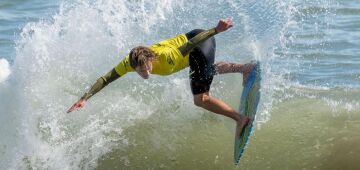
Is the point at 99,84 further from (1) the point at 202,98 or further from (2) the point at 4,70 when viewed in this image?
(2) the point at 4,70

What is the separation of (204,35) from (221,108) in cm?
81

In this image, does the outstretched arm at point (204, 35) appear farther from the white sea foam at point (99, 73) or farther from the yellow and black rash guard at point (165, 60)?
the white sea foam at point (99, 73)

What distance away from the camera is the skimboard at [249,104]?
6.57 m

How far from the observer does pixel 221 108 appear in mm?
6574

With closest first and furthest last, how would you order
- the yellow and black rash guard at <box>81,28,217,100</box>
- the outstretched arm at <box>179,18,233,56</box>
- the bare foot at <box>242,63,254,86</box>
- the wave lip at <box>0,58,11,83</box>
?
the outstretched arm at <box>179,18,233,56</box>, the yellow and black rash guard at <box>81,28,217,100</box>, the bare foot at <box>242,63,254,86</box>, the wave lip at <box>0,58,11,83</box>

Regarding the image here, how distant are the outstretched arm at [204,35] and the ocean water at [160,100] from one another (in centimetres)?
115

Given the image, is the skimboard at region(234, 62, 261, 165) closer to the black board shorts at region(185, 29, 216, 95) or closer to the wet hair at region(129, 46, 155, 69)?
the black board shorts at region(185, 29, 216, 95)

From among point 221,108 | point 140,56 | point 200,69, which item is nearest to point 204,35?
point 200,69

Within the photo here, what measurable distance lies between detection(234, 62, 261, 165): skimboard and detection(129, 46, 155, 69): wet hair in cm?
123

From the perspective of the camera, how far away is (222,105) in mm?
6578

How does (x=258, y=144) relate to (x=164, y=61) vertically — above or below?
below

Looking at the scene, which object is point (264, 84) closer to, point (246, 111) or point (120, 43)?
point (246, 111)

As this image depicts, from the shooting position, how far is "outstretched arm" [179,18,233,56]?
20.1 feet

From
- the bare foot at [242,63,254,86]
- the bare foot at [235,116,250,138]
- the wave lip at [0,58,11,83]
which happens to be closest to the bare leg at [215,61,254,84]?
the bare foot at [242,63,254,86]
